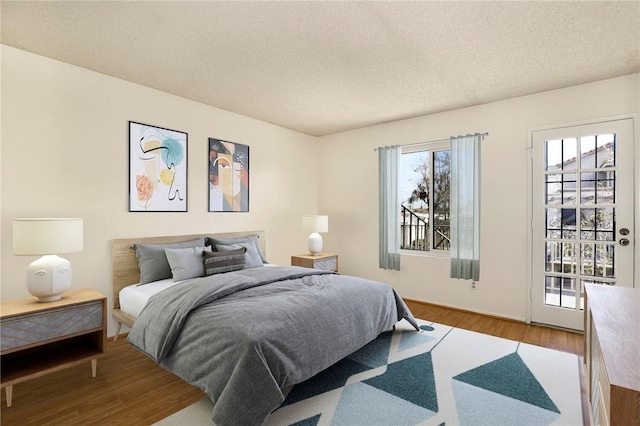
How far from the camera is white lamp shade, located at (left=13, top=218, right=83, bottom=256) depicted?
2201 mm

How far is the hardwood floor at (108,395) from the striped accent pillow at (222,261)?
0.93 m

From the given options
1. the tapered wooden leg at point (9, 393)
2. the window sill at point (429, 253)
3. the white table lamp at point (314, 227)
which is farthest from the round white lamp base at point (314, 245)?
the tapered wooden leg at point (9, 393)

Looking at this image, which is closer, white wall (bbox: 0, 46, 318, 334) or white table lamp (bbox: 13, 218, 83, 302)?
white table lamp (bbox: 13, 218, 83, 302)

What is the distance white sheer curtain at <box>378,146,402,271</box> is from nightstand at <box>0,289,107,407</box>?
3421 millimetres

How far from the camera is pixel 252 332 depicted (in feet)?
6.18

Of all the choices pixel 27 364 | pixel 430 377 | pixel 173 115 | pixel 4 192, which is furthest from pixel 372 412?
pixel 173 115

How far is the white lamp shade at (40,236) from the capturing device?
220 cm

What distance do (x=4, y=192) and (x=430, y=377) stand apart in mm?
3569

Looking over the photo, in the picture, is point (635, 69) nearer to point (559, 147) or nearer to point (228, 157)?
point (559, 147)

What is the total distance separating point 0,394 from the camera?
2.18 meters

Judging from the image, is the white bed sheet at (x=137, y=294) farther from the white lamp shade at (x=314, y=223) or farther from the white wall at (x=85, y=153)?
the white lamp shade at (x=314, y=223)

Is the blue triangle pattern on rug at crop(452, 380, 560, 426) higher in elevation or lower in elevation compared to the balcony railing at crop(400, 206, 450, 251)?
lower

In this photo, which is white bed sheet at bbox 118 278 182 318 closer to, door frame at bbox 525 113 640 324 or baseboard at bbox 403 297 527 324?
baseboard at bbox 403 297 527 324

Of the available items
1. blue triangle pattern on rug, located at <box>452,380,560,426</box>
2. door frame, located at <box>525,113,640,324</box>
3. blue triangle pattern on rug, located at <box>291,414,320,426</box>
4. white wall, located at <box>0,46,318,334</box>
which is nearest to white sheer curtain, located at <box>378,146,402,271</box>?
door frame, located at <box>525,113,640,324</box>
